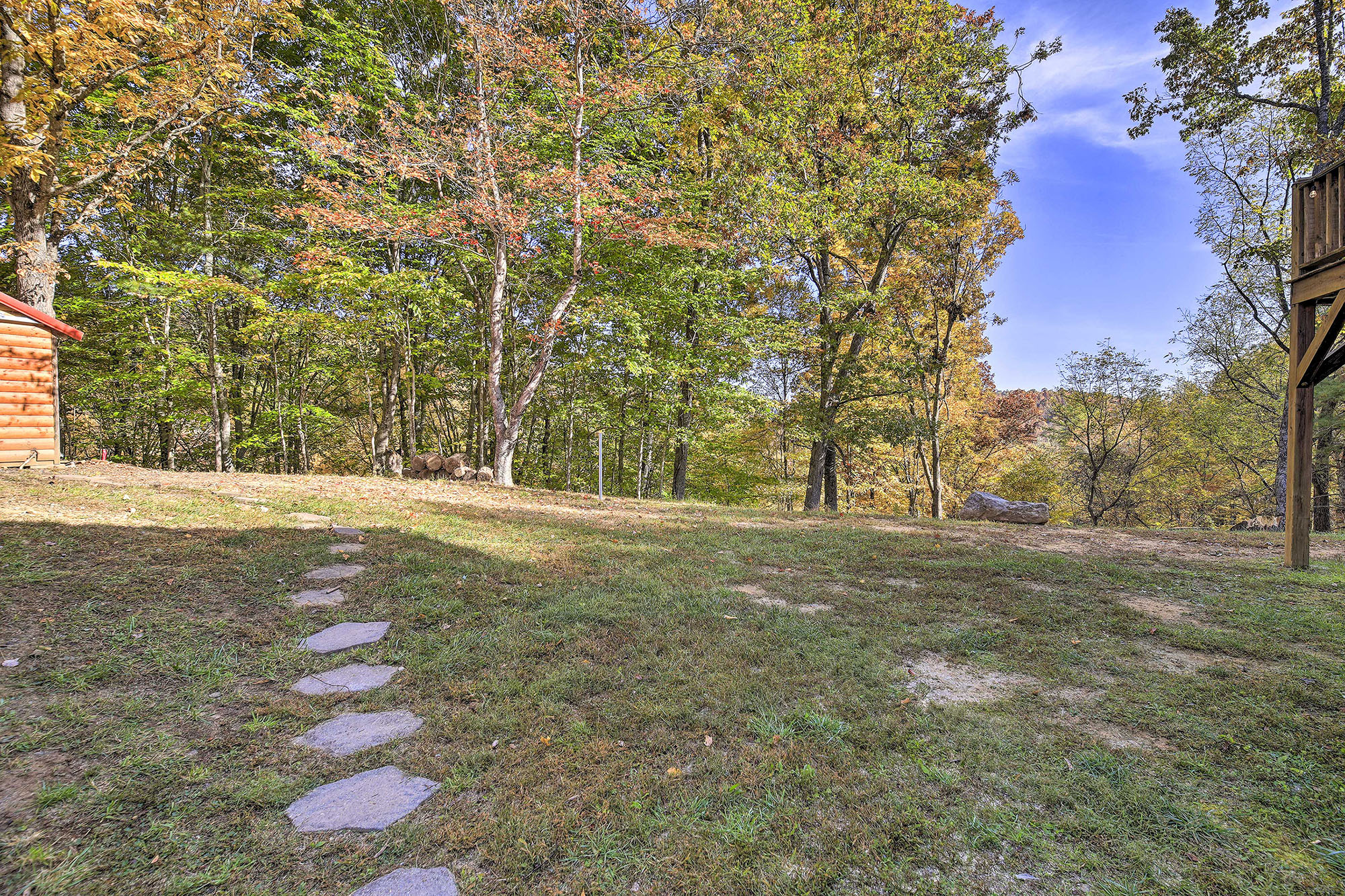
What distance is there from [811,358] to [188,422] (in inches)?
741

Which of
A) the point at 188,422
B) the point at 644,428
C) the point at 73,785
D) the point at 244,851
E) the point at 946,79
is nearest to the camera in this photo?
the point at 244,851

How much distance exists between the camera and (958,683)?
2879 millimetres

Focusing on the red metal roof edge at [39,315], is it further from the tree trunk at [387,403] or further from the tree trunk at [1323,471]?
the tree trunk at [1323,471]

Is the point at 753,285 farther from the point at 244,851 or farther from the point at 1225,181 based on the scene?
the point at 244,851

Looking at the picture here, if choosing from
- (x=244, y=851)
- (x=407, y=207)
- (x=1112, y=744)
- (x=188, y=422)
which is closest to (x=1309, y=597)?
(x=1112, y=744)

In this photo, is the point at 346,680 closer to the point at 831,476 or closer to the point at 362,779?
the point at 362,779

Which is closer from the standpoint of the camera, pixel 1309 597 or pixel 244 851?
pixel 244 851

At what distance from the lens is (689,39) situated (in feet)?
30.4

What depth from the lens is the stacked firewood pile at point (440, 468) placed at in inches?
420

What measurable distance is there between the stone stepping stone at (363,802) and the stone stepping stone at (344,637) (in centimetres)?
133

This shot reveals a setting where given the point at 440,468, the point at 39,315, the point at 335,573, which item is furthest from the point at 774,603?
the point at 440,468

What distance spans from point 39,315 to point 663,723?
9.38 m

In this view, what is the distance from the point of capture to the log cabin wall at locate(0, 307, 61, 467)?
247 inches

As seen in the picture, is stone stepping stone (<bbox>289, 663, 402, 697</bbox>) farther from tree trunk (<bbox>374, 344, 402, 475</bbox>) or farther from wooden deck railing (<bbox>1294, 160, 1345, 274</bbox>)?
tree trunk (<bbox>374, 344, 402, 475</bbox>)
